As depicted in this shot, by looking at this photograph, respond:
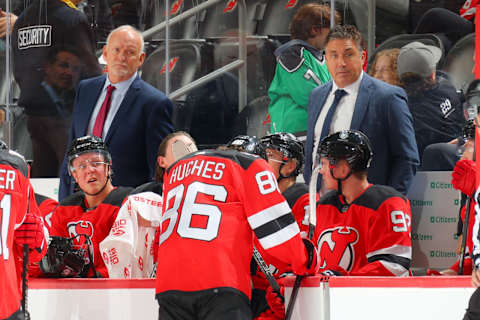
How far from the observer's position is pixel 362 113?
14.5ft

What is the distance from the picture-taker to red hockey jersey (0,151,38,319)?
3150mm

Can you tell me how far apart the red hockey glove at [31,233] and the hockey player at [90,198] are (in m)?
0.73

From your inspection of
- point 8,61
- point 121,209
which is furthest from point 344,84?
point 8,61

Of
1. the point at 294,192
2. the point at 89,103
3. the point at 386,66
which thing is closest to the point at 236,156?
the point at 294,192

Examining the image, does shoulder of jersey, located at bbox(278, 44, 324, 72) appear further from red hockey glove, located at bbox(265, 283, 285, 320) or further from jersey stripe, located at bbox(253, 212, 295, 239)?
jersey stripe, located at bbox(253, 212, 295, 239)

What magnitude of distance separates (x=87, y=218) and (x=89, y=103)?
120 cm

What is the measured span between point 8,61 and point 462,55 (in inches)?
122

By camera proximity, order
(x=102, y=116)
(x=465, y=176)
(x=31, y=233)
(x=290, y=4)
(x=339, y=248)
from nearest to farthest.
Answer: (x=31, y=233), (x=339, y=248), (x=465, y=176), (x=290, y=4), (x=102, y=116)

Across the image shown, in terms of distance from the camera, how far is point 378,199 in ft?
12.4

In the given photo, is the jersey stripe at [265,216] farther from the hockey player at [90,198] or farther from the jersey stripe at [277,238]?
the hockey player at [90,198]

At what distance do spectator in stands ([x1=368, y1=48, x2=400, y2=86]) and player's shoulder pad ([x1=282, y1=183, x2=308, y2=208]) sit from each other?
835 mm

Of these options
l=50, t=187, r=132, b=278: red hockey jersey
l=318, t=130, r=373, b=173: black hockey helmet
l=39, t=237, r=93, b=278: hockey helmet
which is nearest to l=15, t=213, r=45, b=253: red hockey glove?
l=39, t=237, r=93, b=278: hockey helmet

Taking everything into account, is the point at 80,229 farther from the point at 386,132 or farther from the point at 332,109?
the point at 386,132

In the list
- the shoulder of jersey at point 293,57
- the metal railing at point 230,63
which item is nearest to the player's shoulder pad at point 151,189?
A: the metal railing at point 230,63
